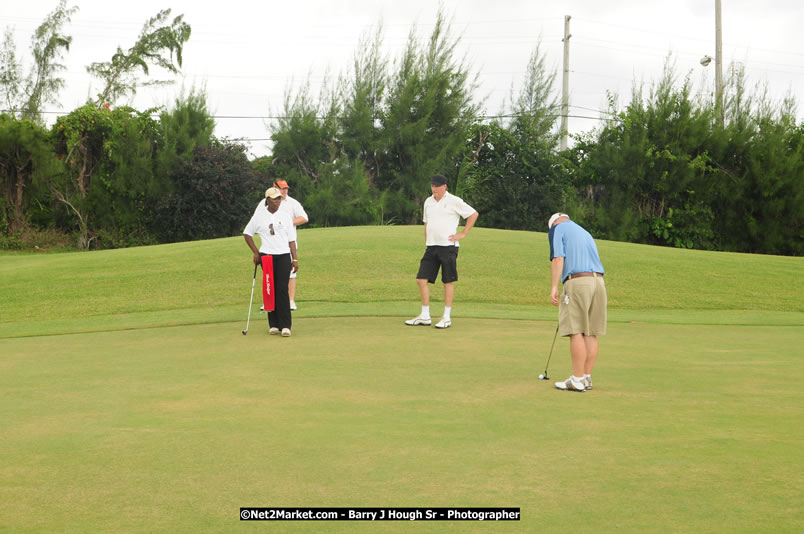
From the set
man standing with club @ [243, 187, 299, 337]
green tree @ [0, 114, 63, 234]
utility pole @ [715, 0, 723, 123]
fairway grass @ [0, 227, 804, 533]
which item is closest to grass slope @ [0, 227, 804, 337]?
fairway grass @ [0, 227, 804, 533]

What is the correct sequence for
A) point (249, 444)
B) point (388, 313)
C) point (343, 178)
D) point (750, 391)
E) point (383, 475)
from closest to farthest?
point (383, 475)
point (249, 444)
point (750, 391)
point (388, 313)
point (343, 178)

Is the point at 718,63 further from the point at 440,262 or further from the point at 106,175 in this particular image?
the point at 440,262

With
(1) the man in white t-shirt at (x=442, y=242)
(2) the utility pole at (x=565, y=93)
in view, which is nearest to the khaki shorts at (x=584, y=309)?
(1) the man in white t-shirt at (x=442, y=242)

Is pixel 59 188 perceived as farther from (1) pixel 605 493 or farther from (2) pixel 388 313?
(1) pixel 605 493

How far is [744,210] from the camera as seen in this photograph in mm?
33594

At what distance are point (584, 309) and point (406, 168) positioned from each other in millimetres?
32944

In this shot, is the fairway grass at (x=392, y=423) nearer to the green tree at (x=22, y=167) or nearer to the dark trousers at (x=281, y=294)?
the dark trousers at (x=281, y=294)

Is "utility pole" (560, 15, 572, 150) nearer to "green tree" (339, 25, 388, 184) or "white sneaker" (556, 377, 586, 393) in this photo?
"green tree" (339, 25, 388, 184)

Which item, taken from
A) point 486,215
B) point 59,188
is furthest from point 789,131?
point 59,188

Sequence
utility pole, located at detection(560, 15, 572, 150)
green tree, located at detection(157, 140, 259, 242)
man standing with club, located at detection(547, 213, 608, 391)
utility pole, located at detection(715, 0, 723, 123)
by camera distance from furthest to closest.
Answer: utility pole, located at detection(560, 15, 572, 150) → utility pole, located at detection(715, 0, 723, 123) → green tree, located at detection(157, 140, 259, 242) → man standing with club, located at detection(547, 213, 608, 391)

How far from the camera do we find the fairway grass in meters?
4.15

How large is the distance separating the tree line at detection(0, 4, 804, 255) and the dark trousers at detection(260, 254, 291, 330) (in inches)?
877

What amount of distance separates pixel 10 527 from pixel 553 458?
2.96 m

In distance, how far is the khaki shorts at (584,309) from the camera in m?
7.38
